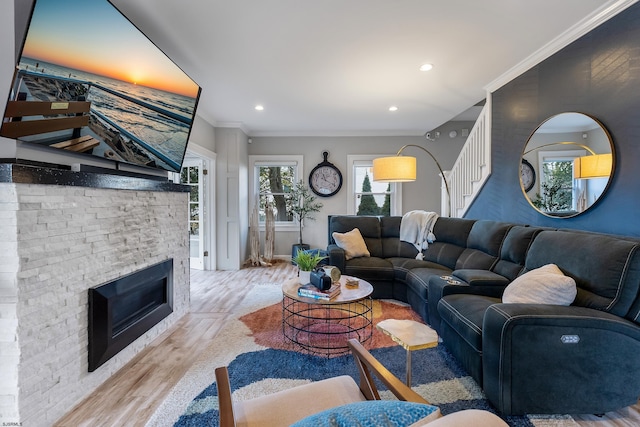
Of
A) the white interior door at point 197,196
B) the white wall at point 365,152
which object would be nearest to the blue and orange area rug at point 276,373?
the white interior door at point 197,196

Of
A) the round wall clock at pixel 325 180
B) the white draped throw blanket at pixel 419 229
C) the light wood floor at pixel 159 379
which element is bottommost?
the light wood floor at pixel 159 379

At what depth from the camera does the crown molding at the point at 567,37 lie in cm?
200

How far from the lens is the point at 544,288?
179 cm

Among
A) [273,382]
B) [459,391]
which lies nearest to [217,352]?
[273,382]

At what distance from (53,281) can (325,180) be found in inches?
178

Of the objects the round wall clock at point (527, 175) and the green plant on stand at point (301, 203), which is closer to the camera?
the round wall clock at point (527, 175)

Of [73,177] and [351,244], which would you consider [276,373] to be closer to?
[73,177]

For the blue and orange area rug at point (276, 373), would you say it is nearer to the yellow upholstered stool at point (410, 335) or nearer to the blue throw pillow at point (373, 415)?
the yellow upholstered stool at point (410, 335)

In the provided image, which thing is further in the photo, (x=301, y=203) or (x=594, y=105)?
(x=301, y=203)

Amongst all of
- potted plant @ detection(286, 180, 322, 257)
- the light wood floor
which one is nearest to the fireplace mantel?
the light wood floor

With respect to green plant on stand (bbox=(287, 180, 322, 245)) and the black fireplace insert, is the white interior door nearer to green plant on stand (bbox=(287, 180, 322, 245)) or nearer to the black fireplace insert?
green plant on stand (bbox=(287, 180, 322, 245))

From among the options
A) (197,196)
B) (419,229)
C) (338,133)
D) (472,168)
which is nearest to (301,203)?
(338,133)

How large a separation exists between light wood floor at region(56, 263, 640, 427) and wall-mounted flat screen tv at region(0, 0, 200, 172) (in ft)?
5.00

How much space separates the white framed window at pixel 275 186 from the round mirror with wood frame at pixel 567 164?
390 cm
